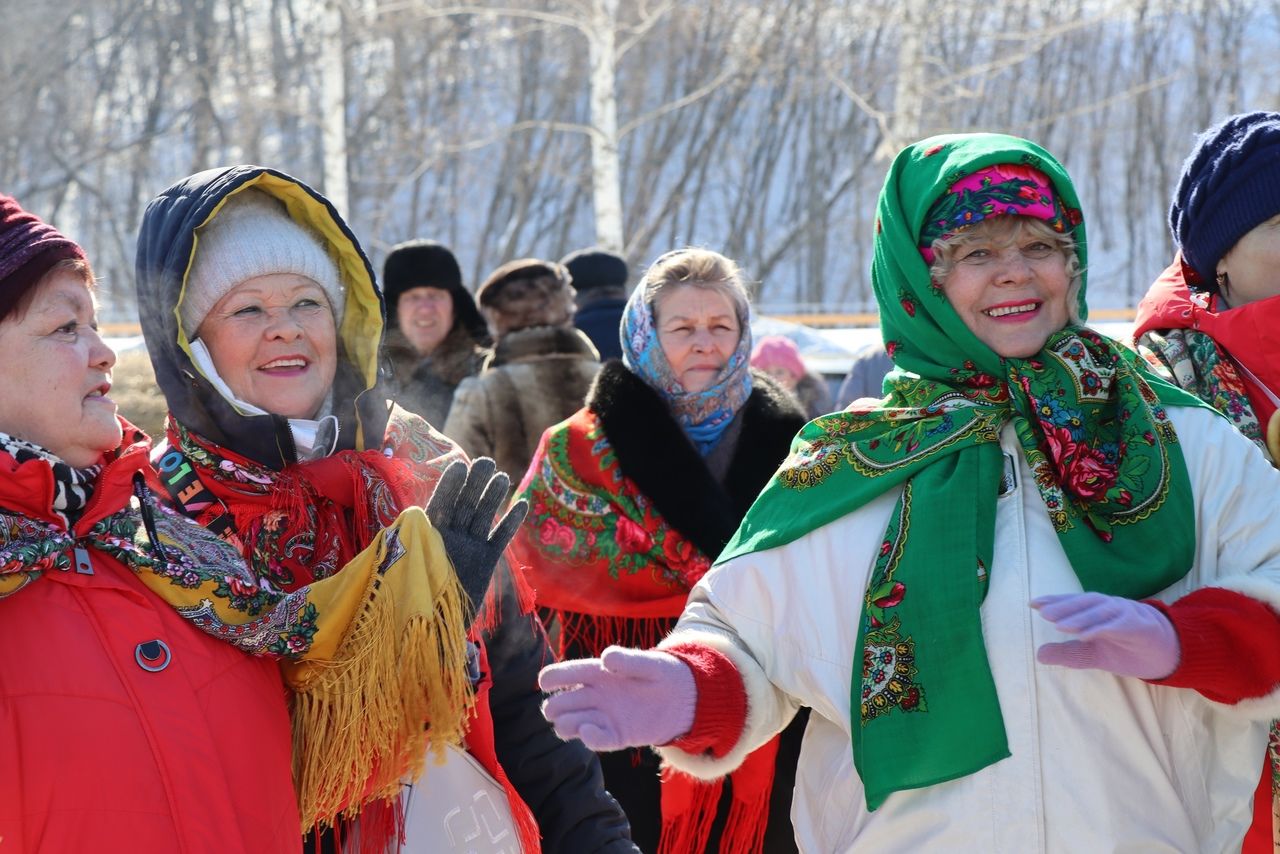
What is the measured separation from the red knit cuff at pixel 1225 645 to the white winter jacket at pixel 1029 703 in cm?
3

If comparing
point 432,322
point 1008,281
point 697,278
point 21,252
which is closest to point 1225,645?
point 1008,281

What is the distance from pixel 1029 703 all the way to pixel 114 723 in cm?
124

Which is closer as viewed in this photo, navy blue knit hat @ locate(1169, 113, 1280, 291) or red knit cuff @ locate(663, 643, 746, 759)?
red knit cuff @ locate(663, 643, 746, 759)

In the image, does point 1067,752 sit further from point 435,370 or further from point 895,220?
point 435,370

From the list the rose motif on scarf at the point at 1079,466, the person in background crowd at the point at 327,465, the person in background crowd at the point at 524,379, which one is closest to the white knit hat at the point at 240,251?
the person in background crowd at the point at 327,465

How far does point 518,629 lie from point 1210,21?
80.7 ft

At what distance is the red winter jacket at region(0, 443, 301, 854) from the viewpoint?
168 centimetres

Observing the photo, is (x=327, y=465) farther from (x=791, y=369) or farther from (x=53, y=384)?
(x=791, y=369)

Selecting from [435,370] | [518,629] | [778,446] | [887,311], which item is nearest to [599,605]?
[778,446]

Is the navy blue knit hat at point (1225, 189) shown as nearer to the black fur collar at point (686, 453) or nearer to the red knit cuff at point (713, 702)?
the black fur collar at point (686, 453)

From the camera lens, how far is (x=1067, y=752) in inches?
78.0

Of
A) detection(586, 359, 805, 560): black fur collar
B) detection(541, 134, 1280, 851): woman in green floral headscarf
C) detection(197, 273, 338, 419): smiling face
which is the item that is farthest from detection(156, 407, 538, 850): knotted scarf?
detection(586, 359, 805, 560): black fur collar

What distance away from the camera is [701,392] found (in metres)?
3.65

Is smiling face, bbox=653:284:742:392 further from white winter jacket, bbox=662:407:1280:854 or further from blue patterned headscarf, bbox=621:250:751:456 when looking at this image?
white winter jacket, bbox=662:407:1280:854
